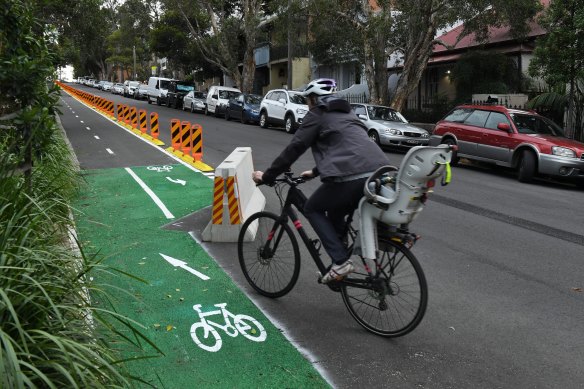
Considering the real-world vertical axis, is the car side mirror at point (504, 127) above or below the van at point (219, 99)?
below

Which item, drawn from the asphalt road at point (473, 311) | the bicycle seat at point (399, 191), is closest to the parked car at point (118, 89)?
the asphalt road at point (473, 311)

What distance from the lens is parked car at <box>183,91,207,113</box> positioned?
3662 cm

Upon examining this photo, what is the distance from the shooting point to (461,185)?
41.4ft

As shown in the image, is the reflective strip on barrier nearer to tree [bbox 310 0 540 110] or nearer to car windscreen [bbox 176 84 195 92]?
tree [bbox 310 0 540 110]

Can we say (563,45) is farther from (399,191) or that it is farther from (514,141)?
(399,191)

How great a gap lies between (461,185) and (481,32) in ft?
40.5

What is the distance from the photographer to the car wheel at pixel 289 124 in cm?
2456

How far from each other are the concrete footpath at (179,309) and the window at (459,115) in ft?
29.9

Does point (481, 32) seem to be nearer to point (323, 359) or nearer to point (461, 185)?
point (461, 185)

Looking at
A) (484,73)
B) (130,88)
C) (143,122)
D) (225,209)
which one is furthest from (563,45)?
(130,88)

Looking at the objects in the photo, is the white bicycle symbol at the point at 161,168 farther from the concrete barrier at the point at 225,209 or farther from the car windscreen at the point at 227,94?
the car windscreen at the point at 227,94

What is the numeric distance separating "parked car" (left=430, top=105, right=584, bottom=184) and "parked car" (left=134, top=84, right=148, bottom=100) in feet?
135

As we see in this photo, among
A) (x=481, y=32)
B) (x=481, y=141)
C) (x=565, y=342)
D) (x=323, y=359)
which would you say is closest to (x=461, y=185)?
(x=481, y=141)

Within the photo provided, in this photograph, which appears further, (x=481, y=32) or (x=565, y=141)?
(x=481, y=32)
